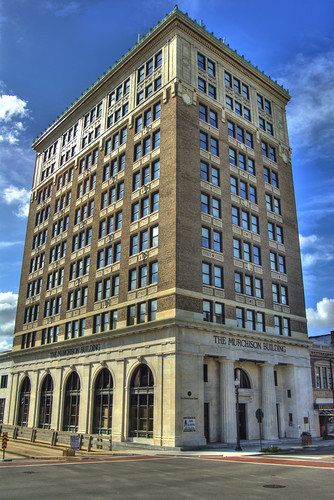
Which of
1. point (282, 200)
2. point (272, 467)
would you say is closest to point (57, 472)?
point (272, 467)

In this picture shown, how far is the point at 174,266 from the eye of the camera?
35188 mm

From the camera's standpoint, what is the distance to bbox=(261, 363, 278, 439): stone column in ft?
126

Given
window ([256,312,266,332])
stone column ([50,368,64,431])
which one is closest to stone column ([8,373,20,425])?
stone column ([50,368,64,431])

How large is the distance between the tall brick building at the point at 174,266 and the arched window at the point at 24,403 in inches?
11.0

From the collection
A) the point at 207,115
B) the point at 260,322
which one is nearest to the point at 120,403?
the point at 260,322

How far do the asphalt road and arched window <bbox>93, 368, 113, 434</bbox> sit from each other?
16722mm

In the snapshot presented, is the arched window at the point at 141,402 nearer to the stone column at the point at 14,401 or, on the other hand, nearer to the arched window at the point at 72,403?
the arched window at the point at 72,403

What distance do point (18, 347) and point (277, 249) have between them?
116ft

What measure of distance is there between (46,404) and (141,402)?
18.8 meters

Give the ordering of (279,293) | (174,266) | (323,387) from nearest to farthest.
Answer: (174,266), (279,293), (323,387)

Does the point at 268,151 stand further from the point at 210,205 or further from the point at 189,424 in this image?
the point at 189,424

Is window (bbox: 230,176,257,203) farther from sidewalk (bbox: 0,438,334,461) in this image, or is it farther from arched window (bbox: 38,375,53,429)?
arched window (bbox: 38,375,53,429)

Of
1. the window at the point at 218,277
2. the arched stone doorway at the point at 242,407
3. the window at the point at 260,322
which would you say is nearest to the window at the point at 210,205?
the window at the point at 218,277

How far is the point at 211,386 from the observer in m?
36.0
